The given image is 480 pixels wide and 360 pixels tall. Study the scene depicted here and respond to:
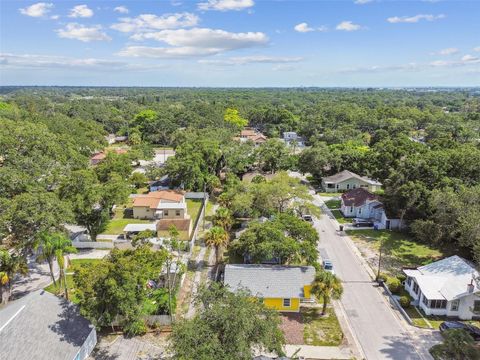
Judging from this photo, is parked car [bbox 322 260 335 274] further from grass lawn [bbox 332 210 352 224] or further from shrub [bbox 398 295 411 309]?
grass lawn [bbox 332 210 352 224]

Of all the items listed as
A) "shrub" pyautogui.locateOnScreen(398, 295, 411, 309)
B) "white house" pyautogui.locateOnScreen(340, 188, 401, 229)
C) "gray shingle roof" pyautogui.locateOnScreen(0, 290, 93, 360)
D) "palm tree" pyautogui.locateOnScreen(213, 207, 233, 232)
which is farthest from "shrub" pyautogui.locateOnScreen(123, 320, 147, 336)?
"white house" pyautogui.locateOnScreen(340, 188, 401, 229)

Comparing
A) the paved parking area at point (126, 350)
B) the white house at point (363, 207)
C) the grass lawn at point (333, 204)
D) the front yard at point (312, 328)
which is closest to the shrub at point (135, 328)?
the paved parking area at point (126, 350)

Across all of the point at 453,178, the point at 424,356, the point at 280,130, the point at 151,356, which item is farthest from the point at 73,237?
the point at 280,130

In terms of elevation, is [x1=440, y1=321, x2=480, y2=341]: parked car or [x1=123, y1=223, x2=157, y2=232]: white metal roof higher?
[x1=123, y1=223, x2=157, y2=232]: white metal roof

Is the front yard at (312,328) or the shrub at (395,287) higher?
the shrub at (395,287)

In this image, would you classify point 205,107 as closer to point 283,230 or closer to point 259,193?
point 259,193

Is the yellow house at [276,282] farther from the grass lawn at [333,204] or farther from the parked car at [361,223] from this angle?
the grass lawn at [333,204]
